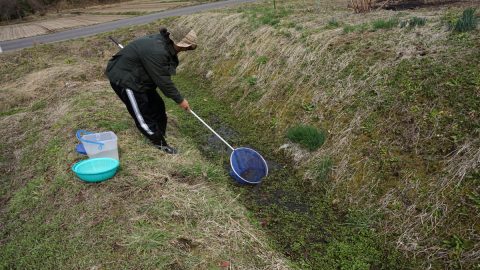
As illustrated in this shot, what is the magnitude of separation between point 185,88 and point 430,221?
7457 mm

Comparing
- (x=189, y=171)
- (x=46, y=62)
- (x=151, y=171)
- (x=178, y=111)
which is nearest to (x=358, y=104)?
(x=189, y=171)

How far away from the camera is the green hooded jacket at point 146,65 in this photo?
478cm

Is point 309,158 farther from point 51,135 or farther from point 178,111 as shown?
point 51,135

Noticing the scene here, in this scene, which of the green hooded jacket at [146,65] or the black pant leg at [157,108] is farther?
the black pant leg at [157,108]

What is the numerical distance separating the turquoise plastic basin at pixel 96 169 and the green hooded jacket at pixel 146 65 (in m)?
1.21

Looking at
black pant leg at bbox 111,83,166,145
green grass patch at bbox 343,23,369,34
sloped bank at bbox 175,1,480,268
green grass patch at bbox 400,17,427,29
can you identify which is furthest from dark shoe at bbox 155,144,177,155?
green grass patch at bbox 400,17,427,29

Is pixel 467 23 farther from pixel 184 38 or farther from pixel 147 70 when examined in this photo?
pixel 147 70

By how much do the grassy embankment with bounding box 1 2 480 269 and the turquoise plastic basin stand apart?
0.14 meters

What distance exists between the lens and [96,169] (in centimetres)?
471

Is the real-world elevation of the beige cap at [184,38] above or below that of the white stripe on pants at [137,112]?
above

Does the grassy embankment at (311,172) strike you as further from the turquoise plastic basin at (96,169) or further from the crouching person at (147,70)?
the crouching person at (147,70)

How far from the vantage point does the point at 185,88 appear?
9617mm

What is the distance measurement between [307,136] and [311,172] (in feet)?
2.28

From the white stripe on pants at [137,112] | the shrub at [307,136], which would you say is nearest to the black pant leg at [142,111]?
the white stripe on pants at [137,112]
